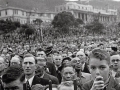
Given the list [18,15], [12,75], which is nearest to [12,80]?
[12,75]

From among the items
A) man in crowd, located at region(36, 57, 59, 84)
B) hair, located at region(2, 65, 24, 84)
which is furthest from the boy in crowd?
man in crowd, located at region(36, 57, 59, 84)

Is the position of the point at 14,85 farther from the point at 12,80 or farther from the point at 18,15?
the point at 18,15

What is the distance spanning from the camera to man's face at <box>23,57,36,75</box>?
5.84 m

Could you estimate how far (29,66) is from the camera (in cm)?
588

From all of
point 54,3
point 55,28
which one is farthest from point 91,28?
point 54,3

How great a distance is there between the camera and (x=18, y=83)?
361 cm

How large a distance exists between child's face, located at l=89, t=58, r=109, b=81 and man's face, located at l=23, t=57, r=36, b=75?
2424mm

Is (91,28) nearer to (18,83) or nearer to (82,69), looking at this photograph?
(82,69)

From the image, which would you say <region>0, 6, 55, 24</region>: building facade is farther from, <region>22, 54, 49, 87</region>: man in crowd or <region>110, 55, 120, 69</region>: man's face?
<region>22, 54, 49, 87</region>: man in crowd

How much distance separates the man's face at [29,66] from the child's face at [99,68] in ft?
7.95

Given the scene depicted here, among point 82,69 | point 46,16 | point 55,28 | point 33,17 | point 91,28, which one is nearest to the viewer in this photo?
point 82,69

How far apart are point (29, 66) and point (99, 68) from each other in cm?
257

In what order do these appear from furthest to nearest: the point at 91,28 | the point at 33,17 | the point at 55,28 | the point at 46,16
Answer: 1. the point at 46,16
2. the point at 33,17
3. the point at 91,28
4. the point at 55,28

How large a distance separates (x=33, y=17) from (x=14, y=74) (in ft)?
261
